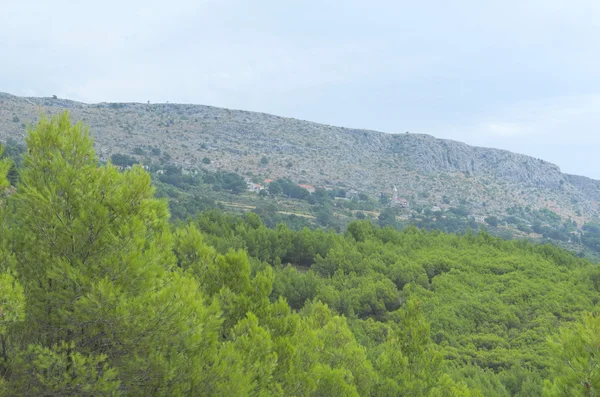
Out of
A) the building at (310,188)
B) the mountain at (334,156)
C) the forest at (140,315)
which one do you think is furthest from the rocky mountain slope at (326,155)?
the forest at (140,315)

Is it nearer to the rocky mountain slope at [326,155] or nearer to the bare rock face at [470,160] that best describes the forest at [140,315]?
the rocky mountain slope at [326,155]

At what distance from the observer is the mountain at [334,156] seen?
101 meters

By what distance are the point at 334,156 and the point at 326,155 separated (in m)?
2.27

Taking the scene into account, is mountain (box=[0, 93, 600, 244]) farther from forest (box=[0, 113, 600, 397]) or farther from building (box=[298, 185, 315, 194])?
forest (box=[0, 113, 600, 397])

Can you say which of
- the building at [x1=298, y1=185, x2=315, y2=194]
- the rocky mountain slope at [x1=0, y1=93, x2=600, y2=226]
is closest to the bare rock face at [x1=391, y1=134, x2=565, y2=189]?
the rocky mountain slope at [x1=0, y1=93, x2=600, y2=226]

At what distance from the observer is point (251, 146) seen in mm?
113625

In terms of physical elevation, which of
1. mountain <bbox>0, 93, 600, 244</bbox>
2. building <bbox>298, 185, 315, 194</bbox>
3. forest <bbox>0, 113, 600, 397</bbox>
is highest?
mountain <bbox>0, 93, 600, 244</bbox>

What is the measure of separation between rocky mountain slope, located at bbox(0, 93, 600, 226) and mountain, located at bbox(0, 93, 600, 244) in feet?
0.89

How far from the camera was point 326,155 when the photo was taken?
389ft

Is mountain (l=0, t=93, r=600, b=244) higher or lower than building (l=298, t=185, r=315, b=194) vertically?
higher

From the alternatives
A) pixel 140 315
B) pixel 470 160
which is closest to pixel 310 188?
pixel 470 160

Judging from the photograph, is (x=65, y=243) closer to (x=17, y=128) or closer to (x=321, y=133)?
(x=17, y=128)

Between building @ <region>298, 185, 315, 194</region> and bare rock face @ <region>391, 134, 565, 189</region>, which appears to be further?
bare rock face @ <region>391, 134, 565, 189</region>

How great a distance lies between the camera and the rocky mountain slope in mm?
100688
